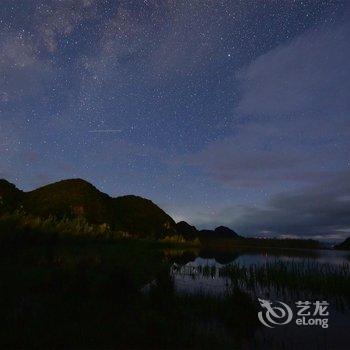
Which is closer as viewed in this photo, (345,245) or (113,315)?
(113,315)

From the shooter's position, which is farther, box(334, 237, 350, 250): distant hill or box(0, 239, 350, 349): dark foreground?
box(334, 237, 350, 250): distant hill

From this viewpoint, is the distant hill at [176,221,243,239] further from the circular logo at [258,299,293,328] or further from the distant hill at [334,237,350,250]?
the circular logo at [258,299,293,328]

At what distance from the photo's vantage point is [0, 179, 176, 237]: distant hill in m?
80.8

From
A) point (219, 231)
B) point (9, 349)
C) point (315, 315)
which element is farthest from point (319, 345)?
point (219, 231)

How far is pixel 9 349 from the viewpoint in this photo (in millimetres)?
6660

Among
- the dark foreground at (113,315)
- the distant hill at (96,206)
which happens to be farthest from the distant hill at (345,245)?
the dark foreground at (113,315)

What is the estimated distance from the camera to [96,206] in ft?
314

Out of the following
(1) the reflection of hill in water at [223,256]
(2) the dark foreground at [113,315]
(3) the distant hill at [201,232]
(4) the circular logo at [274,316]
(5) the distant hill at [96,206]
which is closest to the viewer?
(2) the dark foreground at [113,315]

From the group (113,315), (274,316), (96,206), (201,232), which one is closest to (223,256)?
(274,316)

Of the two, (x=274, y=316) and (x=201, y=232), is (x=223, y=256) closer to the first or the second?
(x=274, y=316)

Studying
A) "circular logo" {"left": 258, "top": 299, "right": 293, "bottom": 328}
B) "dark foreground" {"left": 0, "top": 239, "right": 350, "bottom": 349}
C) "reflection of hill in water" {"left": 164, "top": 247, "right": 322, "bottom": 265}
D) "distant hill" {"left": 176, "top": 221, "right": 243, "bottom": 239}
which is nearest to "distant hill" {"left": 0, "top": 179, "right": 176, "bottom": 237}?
"distant hill" {"left": 176, "top": 221, "right": 243, "bottom": 239}

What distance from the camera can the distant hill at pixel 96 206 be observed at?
80.8 meters

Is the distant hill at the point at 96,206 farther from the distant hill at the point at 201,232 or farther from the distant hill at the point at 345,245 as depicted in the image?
the distant hill at the point at 345,245

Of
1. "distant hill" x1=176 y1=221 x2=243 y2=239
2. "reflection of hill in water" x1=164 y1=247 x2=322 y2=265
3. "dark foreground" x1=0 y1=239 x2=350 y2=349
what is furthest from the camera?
"distant hill" x1=176 y1=221 x2=243 y2=239
